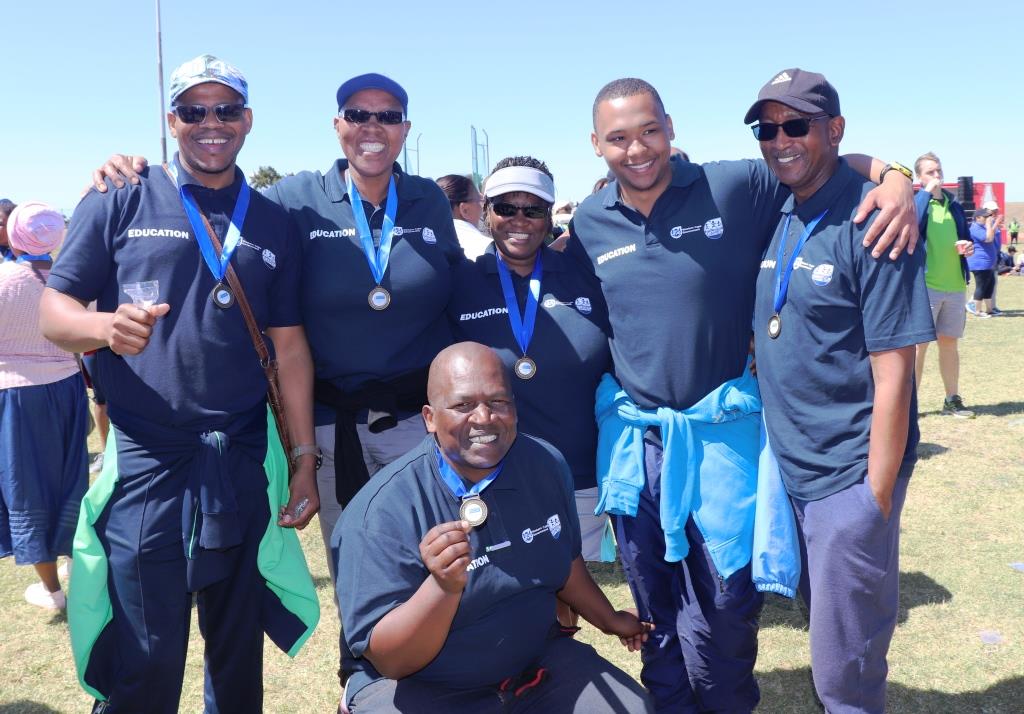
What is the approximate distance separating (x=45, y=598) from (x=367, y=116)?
4.29 meters

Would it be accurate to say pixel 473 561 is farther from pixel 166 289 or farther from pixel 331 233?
pixel 331 233

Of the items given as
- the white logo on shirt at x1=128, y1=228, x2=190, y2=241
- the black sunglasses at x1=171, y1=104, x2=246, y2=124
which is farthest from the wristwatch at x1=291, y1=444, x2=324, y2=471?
the black sunglasses at x1=171, y1=104, x2=246, y2=124

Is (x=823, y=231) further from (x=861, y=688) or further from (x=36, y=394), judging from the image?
(x=36, y=394)

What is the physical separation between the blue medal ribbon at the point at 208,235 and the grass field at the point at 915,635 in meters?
2.57

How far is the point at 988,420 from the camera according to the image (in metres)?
9.54

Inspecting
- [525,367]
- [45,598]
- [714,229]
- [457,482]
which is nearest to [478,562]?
[457,482]

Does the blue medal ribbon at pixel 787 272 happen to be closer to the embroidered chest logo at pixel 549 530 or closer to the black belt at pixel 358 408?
the embroidered chest logo at pixel 549 530

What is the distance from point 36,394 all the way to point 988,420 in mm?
9797

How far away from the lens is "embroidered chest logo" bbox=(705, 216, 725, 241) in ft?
11.1

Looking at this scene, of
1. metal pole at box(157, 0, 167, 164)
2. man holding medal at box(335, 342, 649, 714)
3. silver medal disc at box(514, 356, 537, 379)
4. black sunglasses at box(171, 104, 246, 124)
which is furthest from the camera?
metal pole at box(157, 0, 167, 164)

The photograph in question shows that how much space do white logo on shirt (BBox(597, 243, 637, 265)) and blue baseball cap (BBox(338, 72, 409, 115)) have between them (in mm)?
1136

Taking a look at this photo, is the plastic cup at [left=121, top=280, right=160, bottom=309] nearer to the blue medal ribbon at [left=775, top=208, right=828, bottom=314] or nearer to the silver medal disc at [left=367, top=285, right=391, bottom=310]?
the silver medal disc at [left=367, top=285, right=391, bottom=310]

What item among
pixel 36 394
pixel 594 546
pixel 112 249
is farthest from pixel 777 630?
pixel 36 394

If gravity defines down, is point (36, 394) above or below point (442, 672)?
above
